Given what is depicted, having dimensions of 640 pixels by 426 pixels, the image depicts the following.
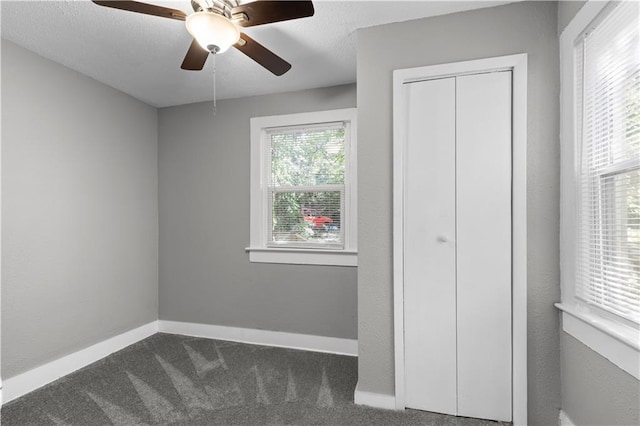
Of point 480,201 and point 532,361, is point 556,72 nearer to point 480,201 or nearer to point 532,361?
point 480,201

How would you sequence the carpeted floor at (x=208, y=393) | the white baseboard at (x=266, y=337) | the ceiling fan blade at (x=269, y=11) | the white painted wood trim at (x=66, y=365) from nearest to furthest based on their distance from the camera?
the ceiling fan blade at (x=269, y=11) → the carpeted floor at (x=208, y=393) → the white painted wood trim at (x=66, y=365) → the white baseboard at (x=266, y=337)

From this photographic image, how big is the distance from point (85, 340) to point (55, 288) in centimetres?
54

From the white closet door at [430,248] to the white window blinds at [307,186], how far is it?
1.09 metres

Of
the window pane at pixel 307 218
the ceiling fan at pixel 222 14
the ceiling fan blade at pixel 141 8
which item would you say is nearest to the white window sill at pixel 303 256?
the window pane at pixel 307 218

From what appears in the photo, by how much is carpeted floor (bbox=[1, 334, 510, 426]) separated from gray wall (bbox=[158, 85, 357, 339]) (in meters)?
0.39

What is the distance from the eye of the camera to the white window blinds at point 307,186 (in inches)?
128

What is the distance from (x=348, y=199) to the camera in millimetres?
3172

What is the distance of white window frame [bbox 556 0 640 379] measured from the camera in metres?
1.58

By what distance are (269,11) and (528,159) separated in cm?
159

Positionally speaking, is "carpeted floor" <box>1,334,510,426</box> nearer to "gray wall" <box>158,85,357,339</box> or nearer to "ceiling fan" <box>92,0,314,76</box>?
"gray wall" <box>158,85,357,339</box>

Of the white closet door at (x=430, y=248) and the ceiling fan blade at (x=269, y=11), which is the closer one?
the ceiling fan blade at (x=269, y=11)

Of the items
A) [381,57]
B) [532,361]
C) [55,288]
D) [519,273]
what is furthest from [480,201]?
[55,288]

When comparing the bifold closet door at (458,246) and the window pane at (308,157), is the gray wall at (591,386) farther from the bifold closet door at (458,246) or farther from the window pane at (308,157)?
the window pane at (308,157)

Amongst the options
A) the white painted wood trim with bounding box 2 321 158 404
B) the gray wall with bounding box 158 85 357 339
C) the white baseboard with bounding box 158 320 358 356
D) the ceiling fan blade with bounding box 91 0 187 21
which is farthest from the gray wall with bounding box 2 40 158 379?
the ceiling fan blade with bounding box 91 0 187 21
